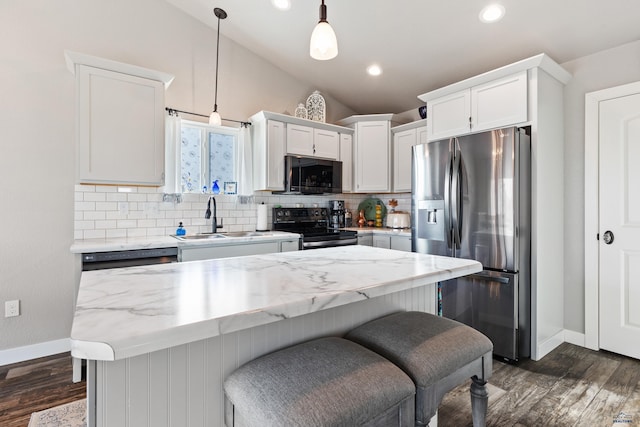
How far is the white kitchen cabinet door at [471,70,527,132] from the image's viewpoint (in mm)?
2645

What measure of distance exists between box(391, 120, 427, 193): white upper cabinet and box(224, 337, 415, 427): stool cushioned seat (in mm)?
3235

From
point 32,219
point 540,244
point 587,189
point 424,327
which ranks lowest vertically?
point 424,327

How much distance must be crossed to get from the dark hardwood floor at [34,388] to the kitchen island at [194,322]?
148cm

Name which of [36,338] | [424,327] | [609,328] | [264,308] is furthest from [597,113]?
[36,338]

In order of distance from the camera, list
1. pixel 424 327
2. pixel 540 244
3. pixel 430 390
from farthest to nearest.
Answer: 1. pixel 540 244
2. pixel 424 327
3. pixel 430 390

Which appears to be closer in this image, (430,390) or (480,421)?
(430,390)

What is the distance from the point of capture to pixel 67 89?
2820 mm

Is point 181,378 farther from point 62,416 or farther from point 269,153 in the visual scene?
point 269,153

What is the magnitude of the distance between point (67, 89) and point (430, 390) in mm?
3471

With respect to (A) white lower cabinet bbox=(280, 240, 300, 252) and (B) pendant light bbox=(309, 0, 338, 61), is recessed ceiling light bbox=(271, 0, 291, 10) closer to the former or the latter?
(B) pendant light bbox=(309, 0, 338, 61)

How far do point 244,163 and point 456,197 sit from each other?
2.26m

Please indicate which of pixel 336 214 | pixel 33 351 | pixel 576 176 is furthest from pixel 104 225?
pixel 576 176

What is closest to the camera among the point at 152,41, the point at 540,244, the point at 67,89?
the point at 540,244

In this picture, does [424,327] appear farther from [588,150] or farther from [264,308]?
[588,150]
